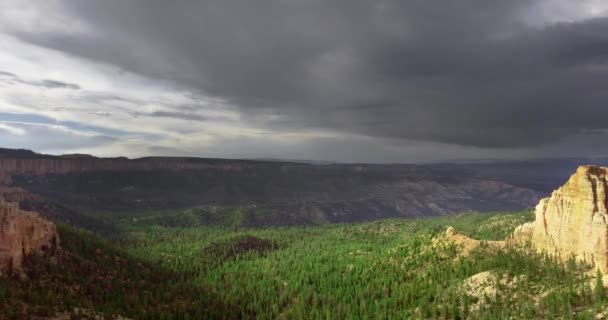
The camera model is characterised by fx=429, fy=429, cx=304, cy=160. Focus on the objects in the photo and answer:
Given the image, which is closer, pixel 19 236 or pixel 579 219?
pixel 579 219

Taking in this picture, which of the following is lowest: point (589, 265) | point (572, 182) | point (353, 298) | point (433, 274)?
point (353, 298)

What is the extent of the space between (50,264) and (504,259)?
608ft

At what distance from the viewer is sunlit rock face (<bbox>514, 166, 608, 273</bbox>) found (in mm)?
136000

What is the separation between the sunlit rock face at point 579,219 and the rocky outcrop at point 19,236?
203387 millimetres

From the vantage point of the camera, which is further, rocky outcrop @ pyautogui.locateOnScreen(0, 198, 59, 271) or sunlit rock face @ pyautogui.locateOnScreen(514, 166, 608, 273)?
rocky outcrop @ pyautogui.locateOnScreen(0, 198, 59, 271)

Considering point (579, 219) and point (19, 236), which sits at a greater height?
point (579, 219)

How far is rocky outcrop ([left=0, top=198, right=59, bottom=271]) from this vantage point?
529 ft

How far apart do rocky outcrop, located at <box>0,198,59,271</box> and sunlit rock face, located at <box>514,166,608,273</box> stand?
203 m

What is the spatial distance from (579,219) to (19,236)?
20788 cm

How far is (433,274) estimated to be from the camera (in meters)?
185

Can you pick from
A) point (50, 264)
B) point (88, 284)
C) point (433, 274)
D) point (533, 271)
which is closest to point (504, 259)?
point (533, 271)

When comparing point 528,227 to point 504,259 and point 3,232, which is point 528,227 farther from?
point 3,232

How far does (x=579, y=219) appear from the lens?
475 feet

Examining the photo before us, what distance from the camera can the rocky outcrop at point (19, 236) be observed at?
529 ft
